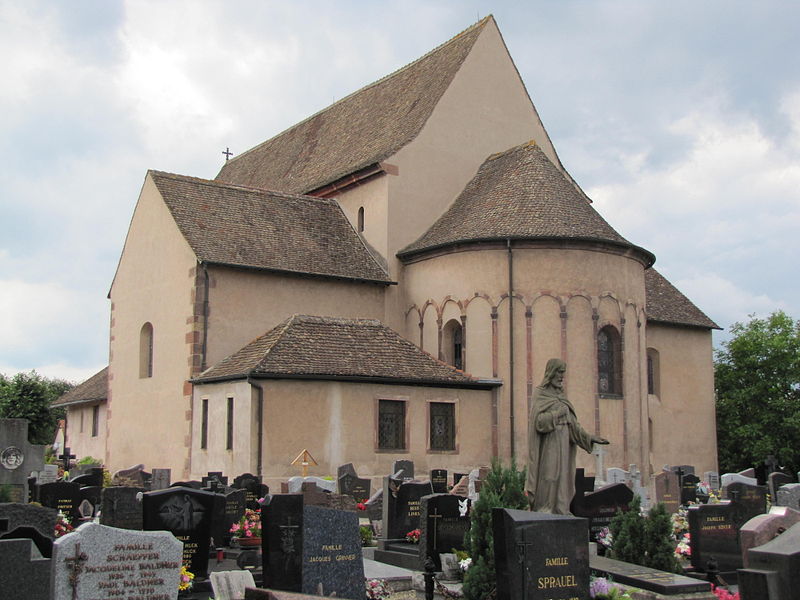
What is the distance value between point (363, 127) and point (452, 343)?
33.7 feet

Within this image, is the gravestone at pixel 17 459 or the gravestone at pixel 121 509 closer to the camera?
the gravestone at pixel 121 509

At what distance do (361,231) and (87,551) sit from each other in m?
24.5

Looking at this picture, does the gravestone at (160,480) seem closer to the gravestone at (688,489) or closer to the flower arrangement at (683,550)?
the gravestone at (688,489)

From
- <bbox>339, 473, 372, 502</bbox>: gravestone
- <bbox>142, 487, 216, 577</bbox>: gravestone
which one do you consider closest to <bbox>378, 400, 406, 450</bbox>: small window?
<bbox>339, 473, 372, 502</bbox>: gravestone

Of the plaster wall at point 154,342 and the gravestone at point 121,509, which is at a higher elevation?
the plaster wall at point 154,342

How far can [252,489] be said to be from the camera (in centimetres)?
2019

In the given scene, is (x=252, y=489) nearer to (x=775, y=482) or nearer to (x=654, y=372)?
(x=775, y=482)

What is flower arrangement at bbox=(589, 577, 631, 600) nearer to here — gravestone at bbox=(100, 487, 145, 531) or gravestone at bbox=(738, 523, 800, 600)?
gravestone at bbox=(738, 523, 800, 600)

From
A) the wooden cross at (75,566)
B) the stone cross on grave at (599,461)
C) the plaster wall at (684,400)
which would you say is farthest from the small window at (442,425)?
the wooden cross at (75,566)

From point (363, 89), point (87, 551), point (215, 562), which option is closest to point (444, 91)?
point (363, 89)

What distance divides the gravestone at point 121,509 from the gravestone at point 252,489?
3.97 meters

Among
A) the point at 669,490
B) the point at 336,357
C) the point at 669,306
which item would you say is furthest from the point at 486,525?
the point at 669,306

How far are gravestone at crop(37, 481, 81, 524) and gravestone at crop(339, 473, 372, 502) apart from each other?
18.7 feet

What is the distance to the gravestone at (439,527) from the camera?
14039 mm
